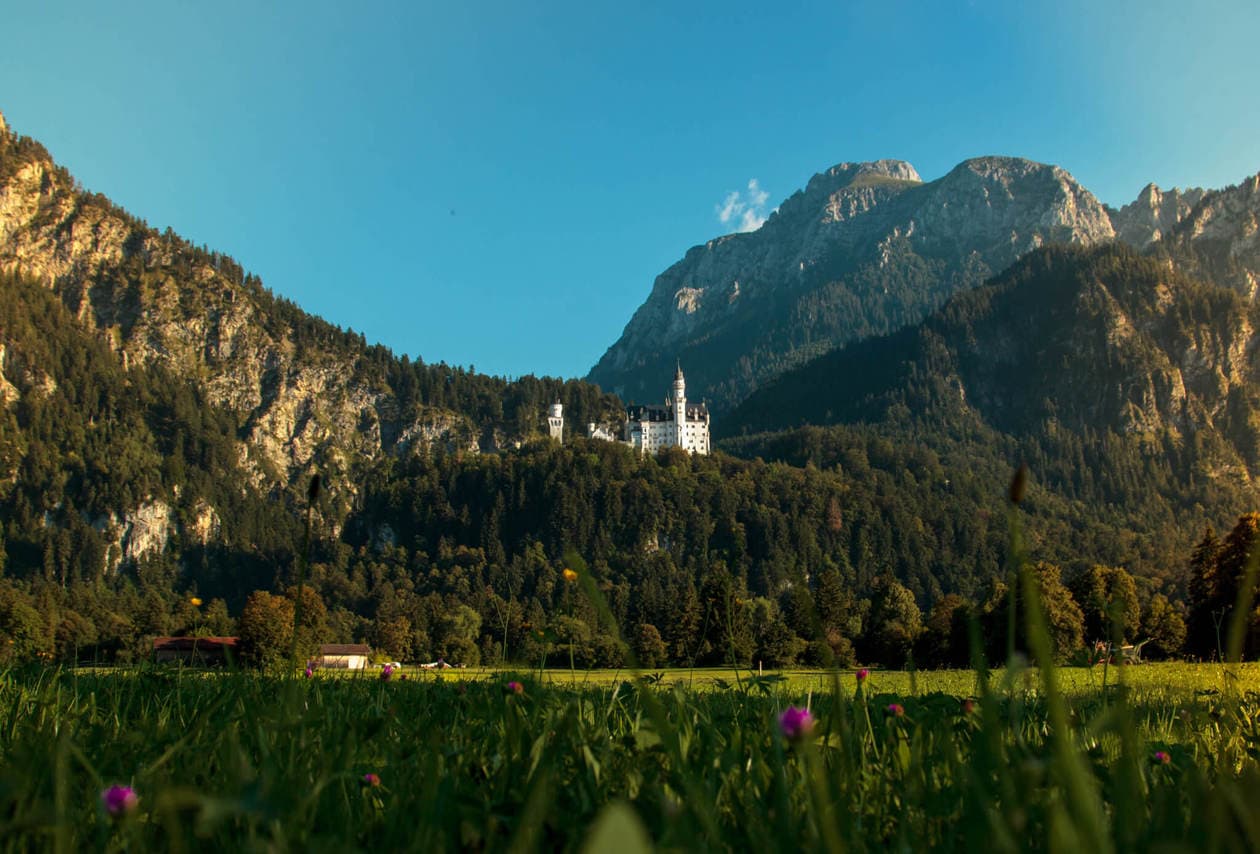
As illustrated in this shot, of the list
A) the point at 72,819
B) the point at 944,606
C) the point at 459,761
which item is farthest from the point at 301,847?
the point at 944,606

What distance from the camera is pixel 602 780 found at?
9.87ft

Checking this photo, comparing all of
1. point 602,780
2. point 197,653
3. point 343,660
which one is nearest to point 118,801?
point 602,780

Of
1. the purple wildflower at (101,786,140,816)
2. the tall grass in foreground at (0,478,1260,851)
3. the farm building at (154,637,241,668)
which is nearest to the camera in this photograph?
the purple wildflower at (101,786,140,816)

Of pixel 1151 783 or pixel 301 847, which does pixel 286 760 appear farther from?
pixel 1151 783

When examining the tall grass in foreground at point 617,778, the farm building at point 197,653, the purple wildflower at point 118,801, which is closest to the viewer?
the purple wildflower at point 118,801

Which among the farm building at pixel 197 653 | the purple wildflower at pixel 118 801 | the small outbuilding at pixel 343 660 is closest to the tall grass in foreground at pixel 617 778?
the purple wildflower at pixel 118 801

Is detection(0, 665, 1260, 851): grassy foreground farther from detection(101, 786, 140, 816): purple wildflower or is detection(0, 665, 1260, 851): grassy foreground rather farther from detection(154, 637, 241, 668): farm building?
detection(154, 637, 241, 668): farm building

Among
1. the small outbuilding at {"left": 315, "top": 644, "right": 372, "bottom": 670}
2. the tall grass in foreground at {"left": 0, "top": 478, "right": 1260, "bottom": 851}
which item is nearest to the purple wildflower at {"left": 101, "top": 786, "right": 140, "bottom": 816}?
the tall grass in foreground at {"left": 0, "top": 478, "right": 1260, "bottom": 851}

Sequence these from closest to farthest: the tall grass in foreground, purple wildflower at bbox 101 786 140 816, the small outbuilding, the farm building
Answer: purple wildflower at bbox 101 786 140 816 → the tall grass in foreground → the farm building → the small outbuilding

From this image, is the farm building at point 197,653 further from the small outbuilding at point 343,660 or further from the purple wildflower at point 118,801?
the purple wildflower at point 118,801

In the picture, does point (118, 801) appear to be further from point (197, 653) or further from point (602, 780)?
point (197, 653)

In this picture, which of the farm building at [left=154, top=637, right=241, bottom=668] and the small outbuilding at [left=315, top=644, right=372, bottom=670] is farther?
the small outbuilding at [left=315, top=644, right=372, bottom=670]

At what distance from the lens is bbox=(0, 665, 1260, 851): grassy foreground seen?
189 cm

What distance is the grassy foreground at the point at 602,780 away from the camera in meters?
1.89
